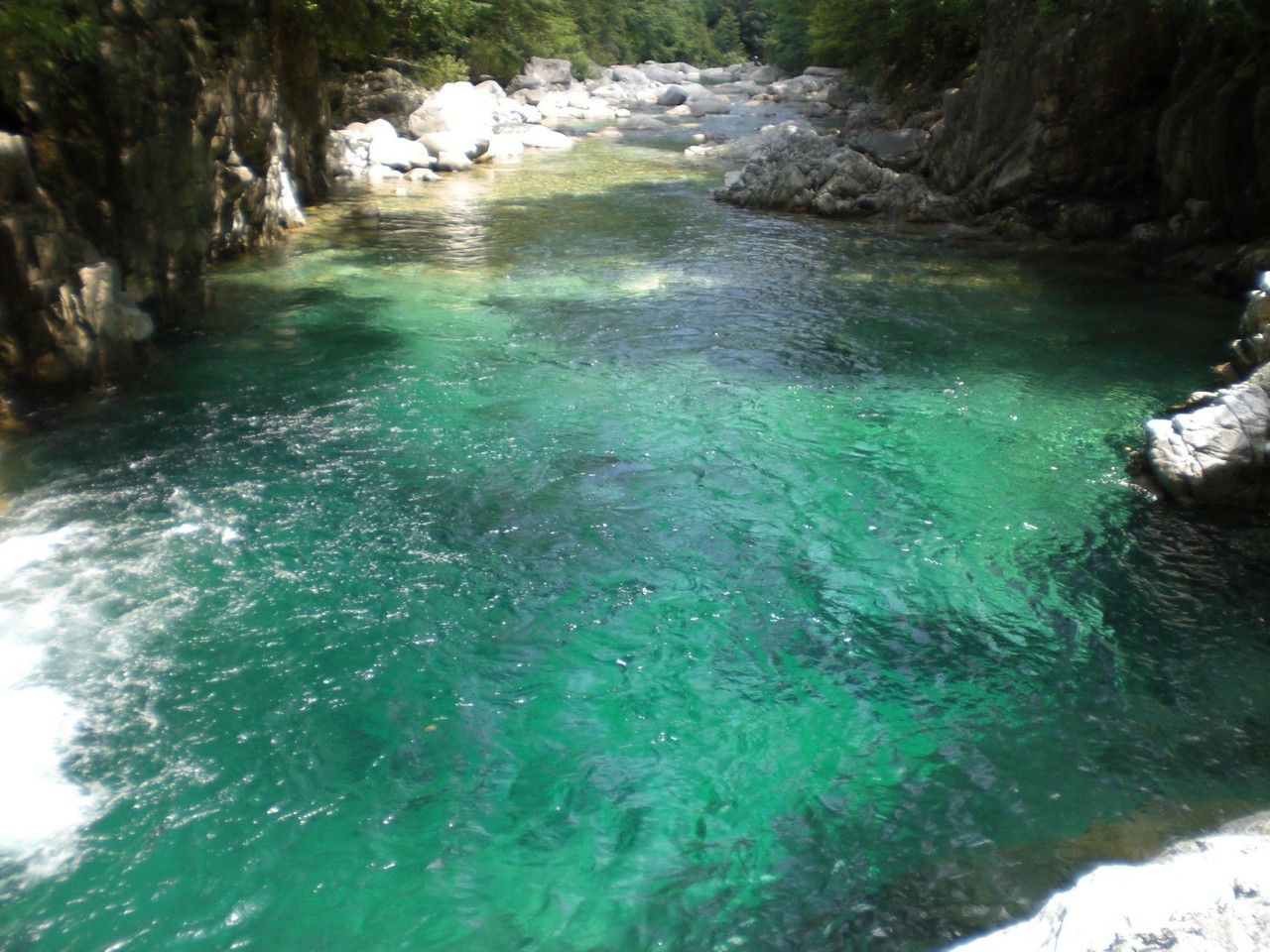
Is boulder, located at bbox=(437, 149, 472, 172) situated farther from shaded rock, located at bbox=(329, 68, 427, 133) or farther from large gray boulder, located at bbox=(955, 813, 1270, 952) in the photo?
large gray boulder, located at bbox=(955, 813, 1270, 952)

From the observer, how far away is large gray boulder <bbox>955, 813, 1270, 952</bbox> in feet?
9.25

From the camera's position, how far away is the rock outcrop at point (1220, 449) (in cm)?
683

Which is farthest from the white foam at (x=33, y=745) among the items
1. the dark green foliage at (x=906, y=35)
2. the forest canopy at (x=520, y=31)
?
the dark green foliage at (x=906, y=35)

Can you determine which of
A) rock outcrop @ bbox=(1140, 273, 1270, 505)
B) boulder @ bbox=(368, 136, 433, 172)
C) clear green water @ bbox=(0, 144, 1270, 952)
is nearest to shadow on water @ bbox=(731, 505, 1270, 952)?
clear green water @ bbox=(0, 144, 1270, 952)

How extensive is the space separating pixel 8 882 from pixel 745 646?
3553 mm

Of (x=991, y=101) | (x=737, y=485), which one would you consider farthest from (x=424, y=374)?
(x=991, y=101)

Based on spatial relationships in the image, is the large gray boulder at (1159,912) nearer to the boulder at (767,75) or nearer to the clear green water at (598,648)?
the clear green water at (598,648)

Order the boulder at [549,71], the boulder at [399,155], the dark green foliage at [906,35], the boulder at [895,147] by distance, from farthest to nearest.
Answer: the boulder at [549,71], the boulder at [399,155], the dark green foliage at [906,35], the boulder at [895,147]

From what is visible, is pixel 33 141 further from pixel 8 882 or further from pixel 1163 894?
pixel 1163 894

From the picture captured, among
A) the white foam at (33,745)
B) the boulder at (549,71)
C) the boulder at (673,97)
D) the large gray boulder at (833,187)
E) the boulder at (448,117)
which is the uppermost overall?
the boulder at (549,71)

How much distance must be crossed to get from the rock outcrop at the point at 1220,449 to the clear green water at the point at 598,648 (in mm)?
311

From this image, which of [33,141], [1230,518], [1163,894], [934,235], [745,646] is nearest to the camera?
[1163,894]

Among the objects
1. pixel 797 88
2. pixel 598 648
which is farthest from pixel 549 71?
pixel 598 648

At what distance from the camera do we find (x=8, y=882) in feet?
12.8
